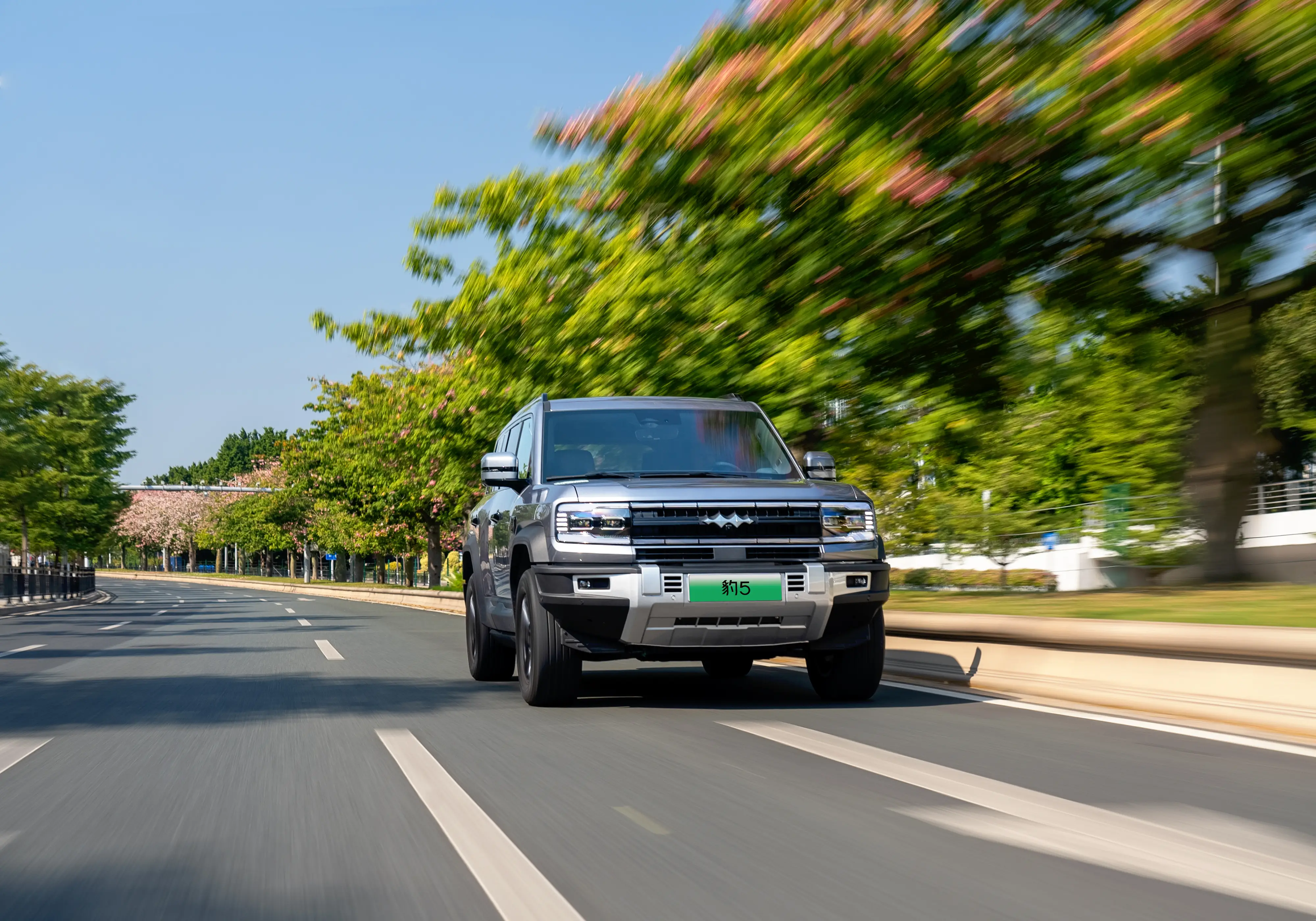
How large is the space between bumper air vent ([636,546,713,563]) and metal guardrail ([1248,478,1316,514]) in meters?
25.5

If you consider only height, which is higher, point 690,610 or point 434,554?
point 434,554

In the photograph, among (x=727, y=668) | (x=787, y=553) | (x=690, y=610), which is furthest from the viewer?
(x=727, y=668)

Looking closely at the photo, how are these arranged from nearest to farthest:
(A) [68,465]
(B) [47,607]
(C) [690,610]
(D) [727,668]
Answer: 1. (C) [690,610]
2. (D) [727,668]
3. (B) [47,607]
4. (A) [68,465]

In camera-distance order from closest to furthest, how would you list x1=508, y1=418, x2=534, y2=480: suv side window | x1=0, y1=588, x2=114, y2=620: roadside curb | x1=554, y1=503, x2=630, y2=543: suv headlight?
x1=554, y1=503, x2=630, y2=543: suv headlight → x1=508, y1=418, x2=534, y2=480: suv side window → x1=0, y1=588, x2=114, y2=620: roadside curb

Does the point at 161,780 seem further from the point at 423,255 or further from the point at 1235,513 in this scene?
the point at 423,255

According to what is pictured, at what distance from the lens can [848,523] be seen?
8086 millimetres


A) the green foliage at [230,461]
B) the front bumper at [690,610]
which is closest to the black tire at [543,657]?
the front bumper at [690,610]

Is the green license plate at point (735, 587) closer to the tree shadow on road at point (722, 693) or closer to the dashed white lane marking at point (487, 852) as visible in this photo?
the tree shadow on road at point (722, 693)

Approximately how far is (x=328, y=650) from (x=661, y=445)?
7.19 metres

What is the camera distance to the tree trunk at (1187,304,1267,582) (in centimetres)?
1138

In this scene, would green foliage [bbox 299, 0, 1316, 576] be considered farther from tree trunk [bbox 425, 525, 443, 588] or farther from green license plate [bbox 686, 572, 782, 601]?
tree trunk [bbox 425, 525, 443, 588]

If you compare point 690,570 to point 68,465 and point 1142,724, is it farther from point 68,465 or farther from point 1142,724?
point 68,465

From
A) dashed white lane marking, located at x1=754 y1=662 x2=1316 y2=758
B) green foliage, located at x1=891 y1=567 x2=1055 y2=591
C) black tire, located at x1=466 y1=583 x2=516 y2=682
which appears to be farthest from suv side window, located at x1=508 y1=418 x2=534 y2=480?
green foliage, located at x1=891 y1=567 x2=1055 y2=591

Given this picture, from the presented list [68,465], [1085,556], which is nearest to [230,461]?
[68,465]
